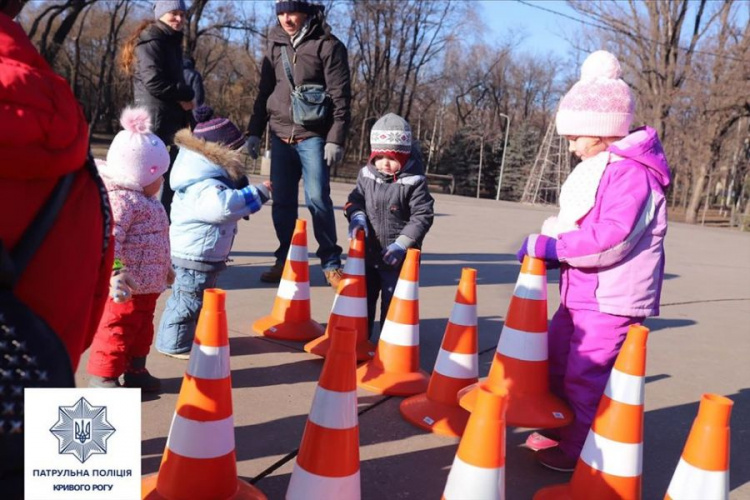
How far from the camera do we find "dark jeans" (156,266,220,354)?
3.73m

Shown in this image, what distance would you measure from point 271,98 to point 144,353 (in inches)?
116

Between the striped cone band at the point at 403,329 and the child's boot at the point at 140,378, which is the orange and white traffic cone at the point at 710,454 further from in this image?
the child's boot at the point at 140,378

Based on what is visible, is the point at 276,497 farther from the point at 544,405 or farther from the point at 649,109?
the point at 649,109

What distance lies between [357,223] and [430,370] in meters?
0.96

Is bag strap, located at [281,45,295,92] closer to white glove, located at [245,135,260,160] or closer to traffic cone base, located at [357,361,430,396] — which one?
white glove, located at [245,135,260,160]

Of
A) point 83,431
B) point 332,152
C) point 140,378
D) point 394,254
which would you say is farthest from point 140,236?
point 332,152

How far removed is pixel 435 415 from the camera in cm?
315

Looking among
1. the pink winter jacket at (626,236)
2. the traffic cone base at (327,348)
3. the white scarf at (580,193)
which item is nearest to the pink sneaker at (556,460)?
the pink winter jacket at (626,236)

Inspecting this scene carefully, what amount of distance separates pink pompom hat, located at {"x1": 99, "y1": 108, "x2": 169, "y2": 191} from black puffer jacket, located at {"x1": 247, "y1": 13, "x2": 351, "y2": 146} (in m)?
2.43

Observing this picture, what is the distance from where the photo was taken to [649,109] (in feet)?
101

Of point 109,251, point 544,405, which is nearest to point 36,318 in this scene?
point 109,251

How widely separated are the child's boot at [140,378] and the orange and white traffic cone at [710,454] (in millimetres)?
2273

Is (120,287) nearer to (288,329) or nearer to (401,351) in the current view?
(401,351)

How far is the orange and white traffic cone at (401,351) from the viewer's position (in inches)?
139
